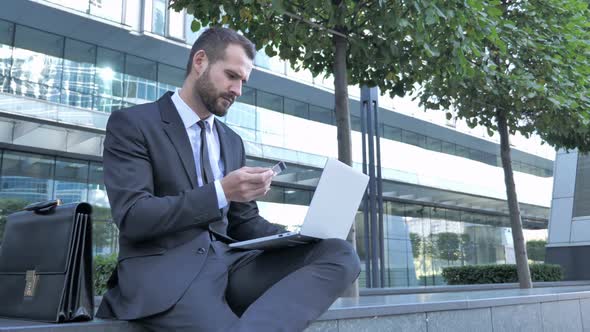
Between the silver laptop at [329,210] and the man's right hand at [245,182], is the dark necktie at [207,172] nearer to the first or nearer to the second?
the silver laptop at [329,210]

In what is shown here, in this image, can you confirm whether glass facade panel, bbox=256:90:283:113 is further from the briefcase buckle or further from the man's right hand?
the man's right hand

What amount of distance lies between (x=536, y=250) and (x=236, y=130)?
22585 millimetres

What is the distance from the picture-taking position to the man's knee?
2.30 m

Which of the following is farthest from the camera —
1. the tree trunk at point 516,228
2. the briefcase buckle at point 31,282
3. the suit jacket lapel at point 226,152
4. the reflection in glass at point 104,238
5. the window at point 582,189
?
the window at point 582,189

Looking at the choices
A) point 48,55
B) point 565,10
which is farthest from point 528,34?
point 48,55

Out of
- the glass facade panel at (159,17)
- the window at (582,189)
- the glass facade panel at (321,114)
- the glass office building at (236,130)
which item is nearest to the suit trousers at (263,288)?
the glass office building at (236,130)

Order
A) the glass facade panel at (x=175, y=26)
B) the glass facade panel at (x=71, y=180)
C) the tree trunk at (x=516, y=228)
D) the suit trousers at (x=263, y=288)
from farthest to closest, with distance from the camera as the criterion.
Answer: the glass facade panel at (x=175, y=26), the glass facade panel at (x=71, y=180), the tree trunk at (x=516, y=228), the suit trousers at (x=263, y=288)

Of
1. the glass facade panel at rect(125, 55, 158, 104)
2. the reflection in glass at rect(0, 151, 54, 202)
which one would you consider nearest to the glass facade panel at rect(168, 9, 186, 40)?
the glass facade panel at rect(125, 55, 158, 104)

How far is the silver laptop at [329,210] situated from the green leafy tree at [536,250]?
3284cm

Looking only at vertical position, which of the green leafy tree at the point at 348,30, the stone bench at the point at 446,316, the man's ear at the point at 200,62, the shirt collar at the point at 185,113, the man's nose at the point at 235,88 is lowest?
the stone bench at the point at 446,316

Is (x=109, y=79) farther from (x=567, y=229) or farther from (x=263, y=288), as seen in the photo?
(x=567, y=229)

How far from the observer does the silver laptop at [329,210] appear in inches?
91.3

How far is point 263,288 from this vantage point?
2488 millimetres

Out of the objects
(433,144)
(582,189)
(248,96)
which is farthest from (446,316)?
(433,144)
